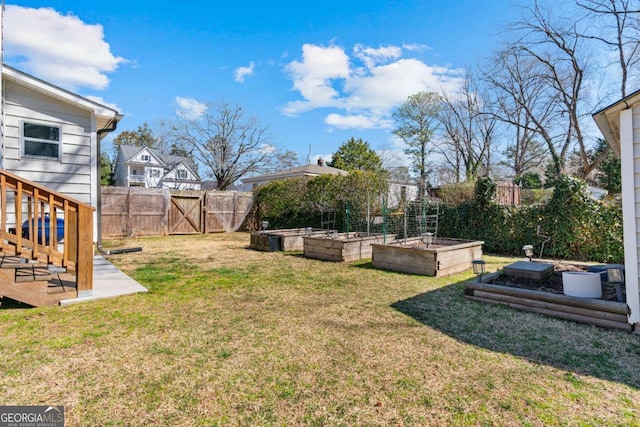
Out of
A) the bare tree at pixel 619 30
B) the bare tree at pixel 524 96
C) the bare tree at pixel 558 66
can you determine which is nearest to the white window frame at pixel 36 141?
the bare tree at pixel 558 66

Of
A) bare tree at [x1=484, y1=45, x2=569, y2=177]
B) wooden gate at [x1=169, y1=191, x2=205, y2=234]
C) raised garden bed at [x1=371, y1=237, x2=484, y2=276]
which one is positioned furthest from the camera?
bare tree at [x1=484, y1=45, x2=569, y2=177]

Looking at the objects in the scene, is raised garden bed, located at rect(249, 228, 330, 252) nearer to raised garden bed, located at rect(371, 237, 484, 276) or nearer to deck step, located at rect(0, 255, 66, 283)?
raised garden bed, located at rect(371, 237, 484, 276)

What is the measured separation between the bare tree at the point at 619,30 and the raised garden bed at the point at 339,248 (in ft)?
44.0

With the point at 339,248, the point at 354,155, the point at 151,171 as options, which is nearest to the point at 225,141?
the point at 151,171

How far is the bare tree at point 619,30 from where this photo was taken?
42.3 ft

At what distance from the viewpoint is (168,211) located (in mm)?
13352

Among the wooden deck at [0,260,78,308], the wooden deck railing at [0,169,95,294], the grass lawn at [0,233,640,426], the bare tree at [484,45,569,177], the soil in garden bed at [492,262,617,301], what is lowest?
the grass lawn at [0,233,640,426]

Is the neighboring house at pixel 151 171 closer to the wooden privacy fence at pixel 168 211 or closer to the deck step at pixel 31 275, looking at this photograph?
the wooden privacy fence at pixel 168 211

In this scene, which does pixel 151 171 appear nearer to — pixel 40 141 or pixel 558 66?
pixel 40 141

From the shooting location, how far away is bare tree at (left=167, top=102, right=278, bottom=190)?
82.9 ft

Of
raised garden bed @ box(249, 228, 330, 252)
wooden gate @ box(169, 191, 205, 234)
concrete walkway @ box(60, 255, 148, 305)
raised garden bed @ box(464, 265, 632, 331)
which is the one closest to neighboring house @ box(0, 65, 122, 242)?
concrete walkway @ box(60, 255, 148, 305)

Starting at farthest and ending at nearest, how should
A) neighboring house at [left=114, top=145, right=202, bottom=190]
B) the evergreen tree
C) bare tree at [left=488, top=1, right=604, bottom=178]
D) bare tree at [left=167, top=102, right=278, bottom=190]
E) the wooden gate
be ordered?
the evergreen tree < neighboring house at [left=114, top=145, right=202, bottom=190] < bare tree at [left=167, top=102, right=278, bottom=190] < bare tree at [left=488, top=1, right=604, bottom=178] < the wooden gate

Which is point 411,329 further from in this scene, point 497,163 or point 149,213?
point 497,163

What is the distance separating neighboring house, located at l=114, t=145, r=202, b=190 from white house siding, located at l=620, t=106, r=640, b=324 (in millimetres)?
31963
